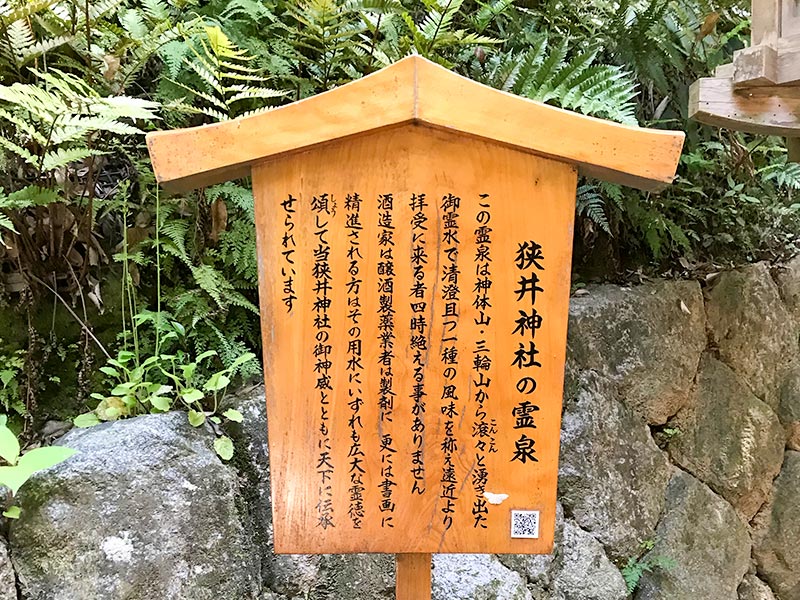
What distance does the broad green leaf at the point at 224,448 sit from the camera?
265 centimetres

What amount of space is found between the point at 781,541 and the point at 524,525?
13.2ft

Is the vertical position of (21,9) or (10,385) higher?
(21,9)

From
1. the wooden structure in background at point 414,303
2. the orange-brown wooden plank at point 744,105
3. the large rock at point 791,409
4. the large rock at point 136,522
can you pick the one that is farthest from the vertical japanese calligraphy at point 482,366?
the large rock at point 791,409

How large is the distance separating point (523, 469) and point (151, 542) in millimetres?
1496

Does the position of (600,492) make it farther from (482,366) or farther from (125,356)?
(125,356)

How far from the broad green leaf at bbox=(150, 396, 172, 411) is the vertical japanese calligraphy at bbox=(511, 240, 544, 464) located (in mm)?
1562

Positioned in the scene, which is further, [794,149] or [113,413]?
[794,149]

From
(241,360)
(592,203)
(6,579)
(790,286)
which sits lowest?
(6,579)

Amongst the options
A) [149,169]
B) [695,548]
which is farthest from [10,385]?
[695,548]

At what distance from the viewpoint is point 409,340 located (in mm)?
1871

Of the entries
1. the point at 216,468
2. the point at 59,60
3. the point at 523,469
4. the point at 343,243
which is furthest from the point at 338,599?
the point at 59,60

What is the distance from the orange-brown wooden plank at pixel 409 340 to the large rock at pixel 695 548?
2553mm

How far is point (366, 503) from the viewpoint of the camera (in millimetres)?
1911

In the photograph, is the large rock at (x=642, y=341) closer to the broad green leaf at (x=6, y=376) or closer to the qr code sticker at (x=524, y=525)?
the qr code sticker at (x=524, y=525)
